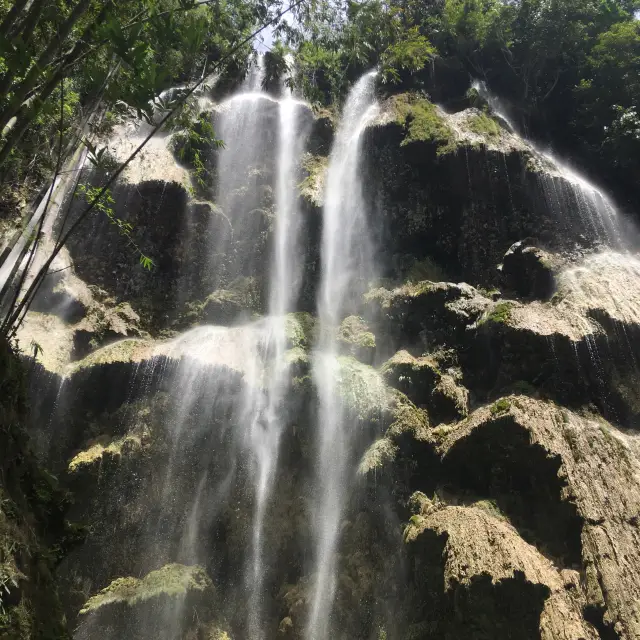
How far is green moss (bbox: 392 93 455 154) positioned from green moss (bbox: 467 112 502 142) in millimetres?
867

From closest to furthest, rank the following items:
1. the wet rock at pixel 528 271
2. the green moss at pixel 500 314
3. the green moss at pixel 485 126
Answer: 1. the green moss at pixel 500 314
2. the wet rock at pixel 528 271
3. the green moss at pixel 485 126

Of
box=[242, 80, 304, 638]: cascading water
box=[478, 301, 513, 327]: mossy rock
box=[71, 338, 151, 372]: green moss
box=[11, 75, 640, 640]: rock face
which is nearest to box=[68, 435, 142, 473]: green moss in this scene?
box=[11, 75, 640, 640]: rock face

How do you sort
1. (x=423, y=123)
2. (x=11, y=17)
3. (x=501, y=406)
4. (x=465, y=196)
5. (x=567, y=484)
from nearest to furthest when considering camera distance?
1. (x=11, y=17)
2. (x=567, y=484)
3. (x=501, y=406)
4. (x=465, y=196)
5. (x=423, y=123)

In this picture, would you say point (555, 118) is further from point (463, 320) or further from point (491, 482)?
point (491, 482)

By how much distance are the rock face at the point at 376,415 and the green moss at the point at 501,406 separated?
108mm

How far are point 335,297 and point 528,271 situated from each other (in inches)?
203

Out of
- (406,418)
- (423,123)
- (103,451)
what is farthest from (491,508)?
(423,123)

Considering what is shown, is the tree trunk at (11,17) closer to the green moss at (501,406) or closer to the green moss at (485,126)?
the green moss at (501,406)

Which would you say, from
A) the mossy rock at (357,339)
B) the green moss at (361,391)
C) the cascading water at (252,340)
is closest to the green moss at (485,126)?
the cascading water at (252,340)

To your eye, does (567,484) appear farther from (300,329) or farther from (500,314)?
(300,329)

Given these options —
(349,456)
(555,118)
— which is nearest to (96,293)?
(349,456)

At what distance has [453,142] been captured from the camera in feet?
48.6

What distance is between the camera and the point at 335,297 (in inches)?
543

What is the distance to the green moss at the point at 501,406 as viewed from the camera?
8998mm
